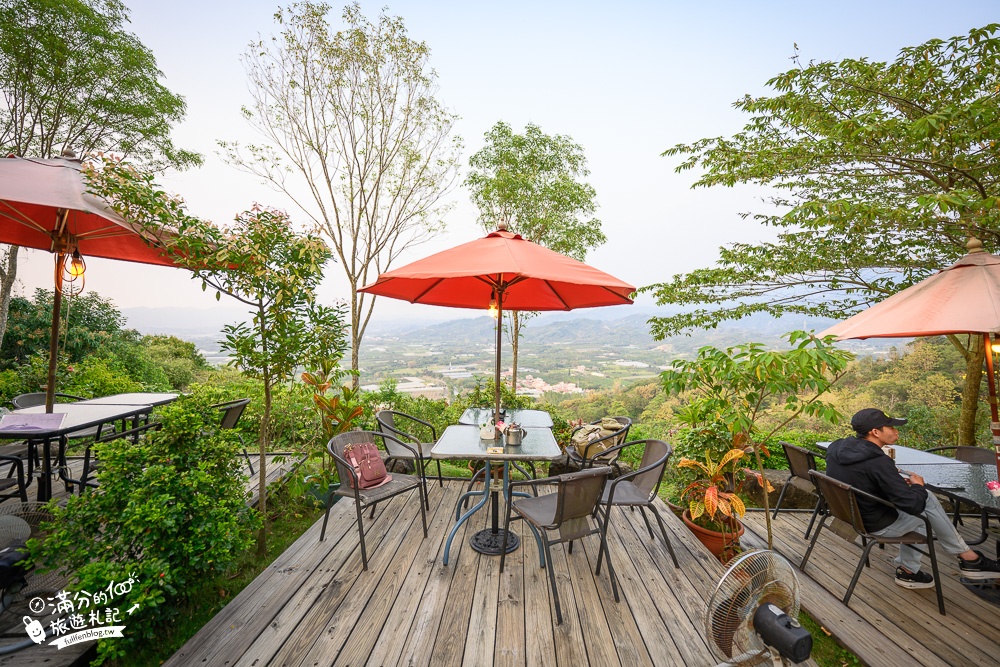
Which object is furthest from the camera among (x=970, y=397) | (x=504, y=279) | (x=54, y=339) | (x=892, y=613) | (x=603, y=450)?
(x=970, y=397)

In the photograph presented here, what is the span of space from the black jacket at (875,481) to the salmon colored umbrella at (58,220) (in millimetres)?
5275

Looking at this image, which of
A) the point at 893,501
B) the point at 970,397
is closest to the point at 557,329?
the point at 970,397

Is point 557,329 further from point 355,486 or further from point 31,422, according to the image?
point 31,422

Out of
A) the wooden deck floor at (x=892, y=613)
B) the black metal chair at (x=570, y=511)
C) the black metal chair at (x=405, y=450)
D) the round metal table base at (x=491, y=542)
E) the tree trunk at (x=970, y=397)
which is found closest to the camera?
the wooden deck floor at (x=892, y=613)

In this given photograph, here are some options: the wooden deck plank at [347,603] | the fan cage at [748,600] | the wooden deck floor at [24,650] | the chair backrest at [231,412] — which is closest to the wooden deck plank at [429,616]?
the wooden deck plank at [347,603]

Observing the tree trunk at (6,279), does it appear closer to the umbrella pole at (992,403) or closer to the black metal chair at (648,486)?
the black metal chair at (648,486)

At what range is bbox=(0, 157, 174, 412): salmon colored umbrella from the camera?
250 cm

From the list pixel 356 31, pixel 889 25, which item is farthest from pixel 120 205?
pixel 889 25

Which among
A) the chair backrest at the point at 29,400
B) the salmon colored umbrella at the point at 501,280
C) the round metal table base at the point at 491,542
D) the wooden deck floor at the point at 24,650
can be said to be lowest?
the round metal table base at the point at 491,542

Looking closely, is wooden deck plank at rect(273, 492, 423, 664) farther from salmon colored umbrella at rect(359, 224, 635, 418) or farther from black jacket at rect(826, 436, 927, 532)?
black jacket at rect(826, 436, 927, 532)

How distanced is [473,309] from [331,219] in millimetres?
5444

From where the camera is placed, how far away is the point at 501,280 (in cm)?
342

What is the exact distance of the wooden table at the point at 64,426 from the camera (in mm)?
2826

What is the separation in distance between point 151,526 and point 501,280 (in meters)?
2.83
